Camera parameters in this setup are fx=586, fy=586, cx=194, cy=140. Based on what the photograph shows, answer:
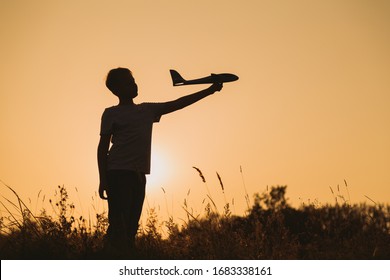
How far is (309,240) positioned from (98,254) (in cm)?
231

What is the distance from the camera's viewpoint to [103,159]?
555 centimetres

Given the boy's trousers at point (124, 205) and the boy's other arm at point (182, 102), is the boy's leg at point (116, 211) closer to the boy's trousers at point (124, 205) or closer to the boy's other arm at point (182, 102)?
the boy's trousers at point (124, 205)

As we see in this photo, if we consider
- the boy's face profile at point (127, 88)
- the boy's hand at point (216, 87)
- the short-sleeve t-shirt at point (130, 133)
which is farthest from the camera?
the boy's hand at point (216, 87)

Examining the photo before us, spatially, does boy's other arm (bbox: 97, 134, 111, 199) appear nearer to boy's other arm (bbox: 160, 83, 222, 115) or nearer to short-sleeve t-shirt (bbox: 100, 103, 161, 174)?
short-sleeve t-shirt (bbox: 100, 103, 161, 174)

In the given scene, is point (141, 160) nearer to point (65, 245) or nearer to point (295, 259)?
point (65, 245)

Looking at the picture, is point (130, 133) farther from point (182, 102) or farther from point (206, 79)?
point (206, 79)

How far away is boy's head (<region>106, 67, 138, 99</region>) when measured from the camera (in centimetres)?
569

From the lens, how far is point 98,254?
18.1ft

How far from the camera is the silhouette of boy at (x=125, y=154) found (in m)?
5.35

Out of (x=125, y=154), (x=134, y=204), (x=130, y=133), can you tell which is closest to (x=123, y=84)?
(x=130, y=133)

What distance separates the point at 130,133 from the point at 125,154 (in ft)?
0.69

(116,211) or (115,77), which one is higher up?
(115,77)

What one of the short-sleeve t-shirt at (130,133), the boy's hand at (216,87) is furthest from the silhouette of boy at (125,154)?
the boy's hand at (216,87)

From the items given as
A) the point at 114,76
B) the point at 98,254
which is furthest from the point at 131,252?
the point at 114,76
